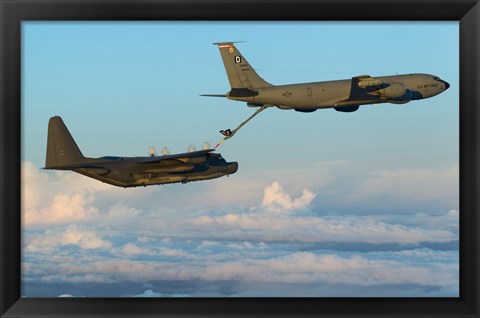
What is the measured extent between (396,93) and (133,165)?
17.6 feet

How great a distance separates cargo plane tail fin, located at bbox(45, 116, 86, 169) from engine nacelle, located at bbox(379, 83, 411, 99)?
19.3ft

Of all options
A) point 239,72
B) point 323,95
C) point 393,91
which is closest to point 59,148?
point 239,72

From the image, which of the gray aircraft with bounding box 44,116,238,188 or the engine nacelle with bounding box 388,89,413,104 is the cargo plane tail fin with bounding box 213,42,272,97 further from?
the engine nacelle with bounding box 388,89,413,104

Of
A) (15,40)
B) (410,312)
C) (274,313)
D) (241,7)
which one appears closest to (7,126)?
(15,40)

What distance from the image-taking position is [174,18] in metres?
8.14

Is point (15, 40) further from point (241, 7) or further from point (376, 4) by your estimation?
point (376, 4)

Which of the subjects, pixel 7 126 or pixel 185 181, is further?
pixel 185 181

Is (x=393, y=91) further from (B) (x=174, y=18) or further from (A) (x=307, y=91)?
(B) (x=174, y=18)

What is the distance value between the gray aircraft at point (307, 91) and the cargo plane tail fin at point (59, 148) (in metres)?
3.22

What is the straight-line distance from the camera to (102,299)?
319 inches

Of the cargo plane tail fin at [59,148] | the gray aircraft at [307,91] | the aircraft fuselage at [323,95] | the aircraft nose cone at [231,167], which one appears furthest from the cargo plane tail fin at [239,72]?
the cargo plane tail fin at [59,148]

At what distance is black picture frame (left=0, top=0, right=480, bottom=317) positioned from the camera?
8086 millimetres

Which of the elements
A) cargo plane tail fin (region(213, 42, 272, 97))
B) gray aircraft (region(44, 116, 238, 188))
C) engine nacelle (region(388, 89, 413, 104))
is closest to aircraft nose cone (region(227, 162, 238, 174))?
gray aircraft (region(44, 116, 238, 188))

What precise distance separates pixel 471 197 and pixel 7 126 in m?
4.30
